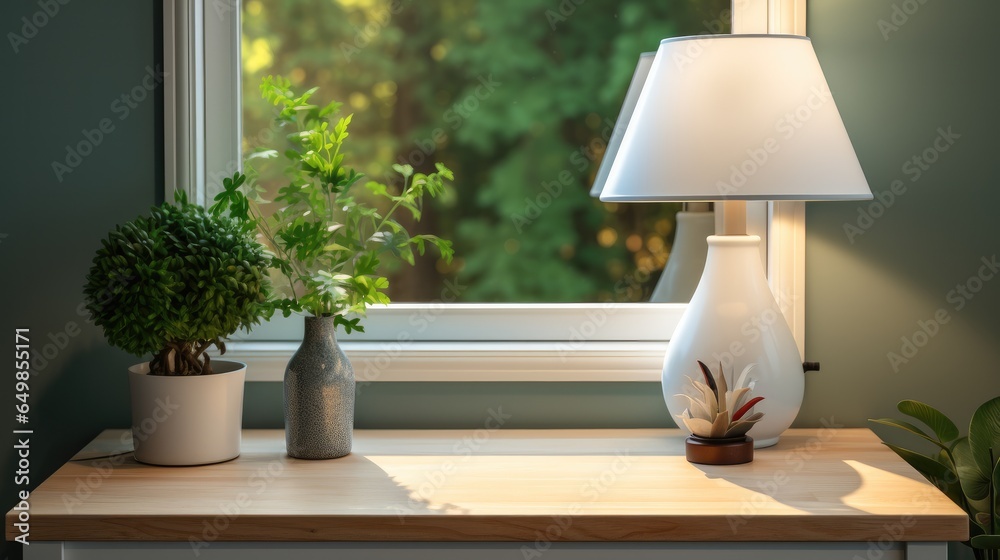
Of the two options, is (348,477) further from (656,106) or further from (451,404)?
(656,106)

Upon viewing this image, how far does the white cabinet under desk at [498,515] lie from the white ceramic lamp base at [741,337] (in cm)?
12

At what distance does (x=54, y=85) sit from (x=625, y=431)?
44.6 inches

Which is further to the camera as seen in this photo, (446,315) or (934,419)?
(446,315)

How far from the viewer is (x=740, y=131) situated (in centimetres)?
133

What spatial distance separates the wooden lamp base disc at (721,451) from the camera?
4.49 ft

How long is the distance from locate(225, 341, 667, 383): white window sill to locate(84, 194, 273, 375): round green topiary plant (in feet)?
0.83

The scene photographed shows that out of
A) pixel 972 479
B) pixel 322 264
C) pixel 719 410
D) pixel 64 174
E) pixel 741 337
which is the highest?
pixel 64 174

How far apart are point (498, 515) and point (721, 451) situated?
0.38 metres

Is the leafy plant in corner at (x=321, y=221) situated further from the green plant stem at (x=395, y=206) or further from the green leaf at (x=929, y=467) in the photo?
the green leaf at (x=929, y=467)

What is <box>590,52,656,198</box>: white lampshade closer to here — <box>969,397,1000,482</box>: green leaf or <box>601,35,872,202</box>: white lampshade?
<box>601,35,872,202</box>: white lampshade

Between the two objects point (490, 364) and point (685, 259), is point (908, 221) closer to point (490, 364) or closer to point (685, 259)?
point (685, 259)

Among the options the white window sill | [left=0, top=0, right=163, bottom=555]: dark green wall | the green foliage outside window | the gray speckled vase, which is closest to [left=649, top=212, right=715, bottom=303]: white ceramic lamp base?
the green foliage outside window

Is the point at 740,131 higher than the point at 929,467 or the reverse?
higher

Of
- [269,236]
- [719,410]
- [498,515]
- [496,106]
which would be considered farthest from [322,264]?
[719,410]
